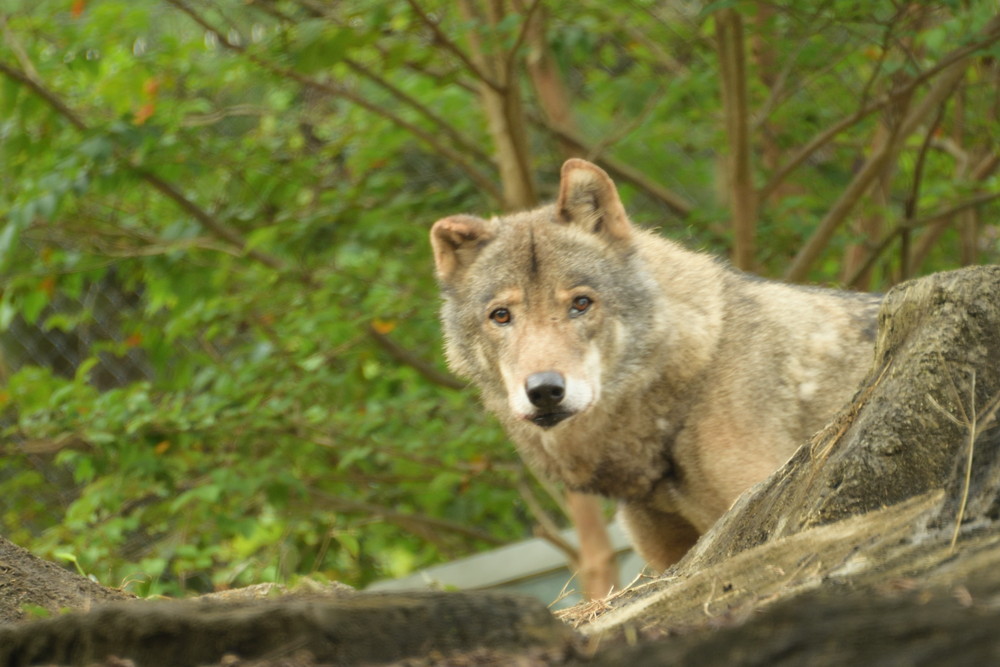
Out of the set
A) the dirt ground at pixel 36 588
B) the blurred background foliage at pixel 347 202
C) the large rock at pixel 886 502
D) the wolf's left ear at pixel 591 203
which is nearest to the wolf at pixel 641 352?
the wolf's left ear at pixel 591 203

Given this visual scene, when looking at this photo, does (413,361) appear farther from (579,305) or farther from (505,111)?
(579,305)

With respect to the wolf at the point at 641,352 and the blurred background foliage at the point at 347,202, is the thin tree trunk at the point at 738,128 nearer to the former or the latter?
the blurred background foliage at the point at 347,202

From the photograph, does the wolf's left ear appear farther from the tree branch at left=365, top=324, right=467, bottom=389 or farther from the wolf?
the tree branch at left=365, top=324, right=467, bottom=389

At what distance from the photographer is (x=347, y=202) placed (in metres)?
6.99

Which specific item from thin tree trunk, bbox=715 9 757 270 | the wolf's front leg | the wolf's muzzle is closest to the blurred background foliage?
thin tree trunk, bbox=715 9 757 270

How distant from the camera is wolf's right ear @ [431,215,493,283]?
4.59m

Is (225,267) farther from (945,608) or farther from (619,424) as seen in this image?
(945,608)

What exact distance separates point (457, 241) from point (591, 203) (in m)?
0.59

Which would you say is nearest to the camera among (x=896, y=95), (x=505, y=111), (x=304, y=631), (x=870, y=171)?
(x=304, y=631)

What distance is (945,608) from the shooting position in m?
1.52

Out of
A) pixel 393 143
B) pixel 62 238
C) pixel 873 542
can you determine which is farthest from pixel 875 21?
pixel 62 238

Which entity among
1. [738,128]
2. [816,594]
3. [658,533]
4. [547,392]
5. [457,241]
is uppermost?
[738,128]

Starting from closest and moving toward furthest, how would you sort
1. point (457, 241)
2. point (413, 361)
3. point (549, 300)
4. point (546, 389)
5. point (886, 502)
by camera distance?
point (886, 502), point (546, 389), point (549, 300), point (457, 241), point (413, 361)

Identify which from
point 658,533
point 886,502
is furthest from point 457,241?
point 886,502
